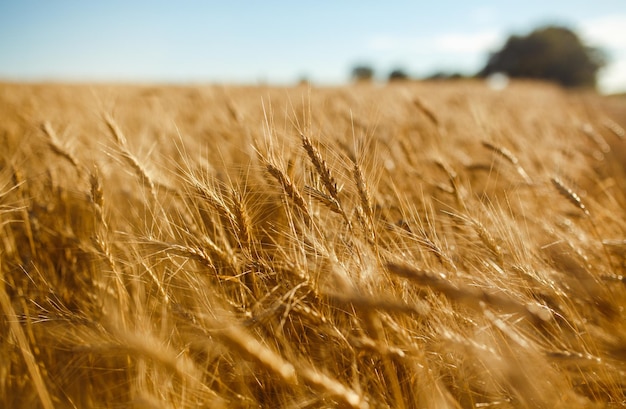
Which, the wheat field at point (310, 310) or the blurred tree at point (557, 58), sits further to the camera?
the blurred tree at point (557, 58)

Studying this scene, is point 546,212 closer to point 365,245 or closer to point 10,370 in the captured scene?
point 365,245

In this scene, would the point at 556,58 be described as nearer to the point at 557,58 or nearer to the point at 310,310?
the point at 557,58

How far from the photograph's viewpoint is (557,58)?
24.8 meters

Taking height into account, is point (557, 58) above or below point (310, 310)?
above

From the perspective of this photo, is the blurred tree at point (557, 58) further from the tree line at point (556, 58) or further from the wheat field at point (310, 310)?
the wheat field at point (310, 310)

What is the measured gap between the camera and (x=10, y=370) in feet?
3.05

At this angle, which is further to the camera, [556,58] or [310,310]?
[556,58]

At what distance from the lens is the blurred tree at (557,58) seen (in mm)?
24891

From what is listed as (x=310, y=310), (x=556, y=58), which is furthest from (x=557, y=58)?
(x=310, y=310)

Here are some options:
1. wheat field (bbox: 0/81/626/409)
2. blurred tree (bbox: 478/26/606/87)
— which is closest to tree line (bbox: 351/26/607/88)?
blurred tree (bbox: 478/26/606/87)

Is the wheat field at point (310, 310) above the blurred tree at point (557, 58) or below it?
below

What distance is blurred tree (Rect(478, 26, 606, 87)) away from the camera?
2489 cm

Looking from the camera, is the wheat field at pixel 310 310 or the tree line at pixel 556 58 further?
the tree line at pixel 556 58

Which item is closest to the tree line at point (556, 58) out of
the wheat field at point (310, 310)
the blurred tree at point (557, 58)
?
the blurred tree at point (557, 58)
